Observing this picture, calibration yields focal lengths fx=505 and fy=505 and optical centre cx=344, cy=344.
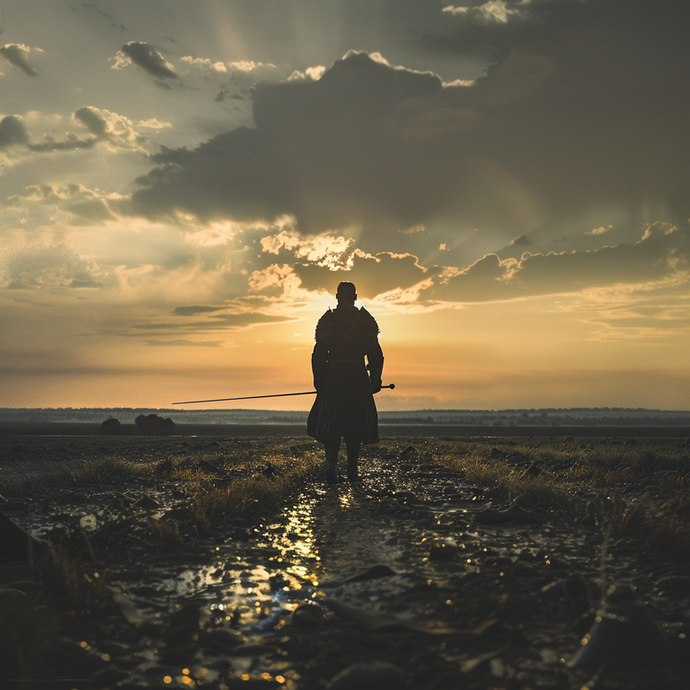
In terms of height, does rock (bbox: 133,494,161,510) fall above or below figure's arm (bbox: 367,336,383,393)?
below

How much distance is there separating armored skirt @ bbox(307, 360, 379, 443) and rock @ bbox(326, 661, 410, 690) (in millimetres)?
6753

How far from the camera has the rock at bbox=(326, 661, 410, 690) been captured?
204 centimetres

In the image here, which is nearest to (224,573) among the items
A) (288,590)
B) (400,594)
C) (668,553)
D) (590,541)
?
(288,590)

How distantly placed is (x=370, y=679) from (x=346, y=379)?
23.2ft

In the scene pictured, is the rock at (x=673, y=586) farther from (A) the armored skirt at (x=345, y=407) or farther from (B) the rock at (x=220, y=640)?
(A) the armored skirt at (x=345, y=407)

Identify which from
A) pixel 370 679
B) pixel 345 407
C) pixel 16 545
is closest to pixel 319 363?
pixel 345 407

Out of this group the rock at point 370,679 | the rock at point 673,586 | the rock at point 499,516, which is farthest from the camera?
the rock at point 499,516

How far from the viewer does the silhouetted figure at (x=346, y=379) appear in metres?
8.94

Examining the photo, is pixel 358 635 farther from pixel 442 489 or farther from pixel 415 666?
pixel 442 489

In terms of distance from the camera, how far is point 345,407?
8984mm

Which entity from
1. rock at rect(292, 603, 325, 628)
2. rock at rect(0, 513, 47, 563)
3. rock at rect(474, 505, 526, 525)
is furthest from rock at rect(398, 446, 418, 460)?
rock at rect(292, 603, 325, 628)

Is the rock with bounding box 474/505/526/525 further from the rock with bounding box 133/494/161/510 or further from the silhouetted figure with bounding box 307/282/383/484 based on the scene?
the rock with bounding box 133/494/161/510

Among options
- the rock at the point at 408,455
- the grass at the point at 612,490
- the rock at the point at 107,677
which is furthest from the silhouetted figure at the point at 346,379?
the rock at the point at 107,677

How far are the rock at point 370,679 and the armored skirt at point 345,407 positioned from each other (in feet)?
22.2
